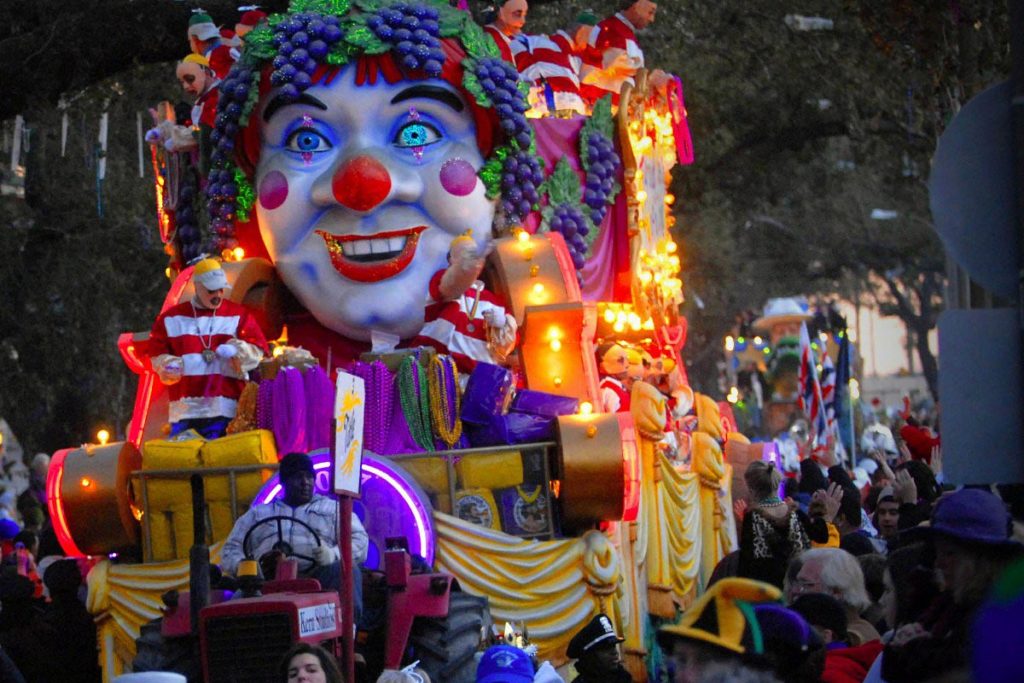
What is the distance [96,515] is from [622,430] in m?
3.32

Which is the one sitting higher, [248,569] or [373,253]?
[373,253]

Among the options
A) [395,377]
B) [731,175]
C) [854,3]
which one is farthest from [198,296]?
[731,175]

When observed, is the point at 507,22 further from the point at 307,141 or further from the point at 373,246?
the point at 373,246

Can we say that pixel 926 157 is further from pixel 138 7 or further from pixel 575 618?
pixel 575 618

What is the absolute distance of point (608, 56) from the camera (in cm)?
1628

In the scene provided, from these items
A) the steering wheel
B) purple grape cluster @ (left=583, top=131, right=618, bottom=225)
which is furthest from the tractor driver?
purple grape cluster @ (left=583, top=131, right=618, bottom=225)

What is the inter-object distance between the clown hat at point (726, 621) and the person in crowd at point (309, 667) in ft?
5.90

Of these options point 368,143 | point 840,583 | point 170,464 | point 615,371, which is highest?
point 368,143

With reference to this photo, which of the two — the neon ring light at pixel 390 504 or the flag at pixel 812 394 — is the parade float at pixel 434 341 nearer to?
the neon ring light at pixel 390 504

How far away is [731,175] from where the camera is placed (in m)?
26.8

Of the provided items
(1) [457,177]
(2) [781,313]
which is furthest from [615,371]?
(2) [781,313]

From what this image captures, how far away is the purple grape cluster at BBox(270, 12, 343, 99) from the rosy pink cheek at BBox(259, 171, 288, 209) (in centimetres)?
60

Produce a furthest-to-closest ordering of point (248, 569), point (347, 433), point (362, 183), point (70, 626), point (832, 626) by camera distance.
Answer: point (362, 183)
point (70, 626)
point (248, 569)
point (347, 433)
point (832, 626)

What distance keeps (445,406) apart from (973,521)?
23.2 feet
